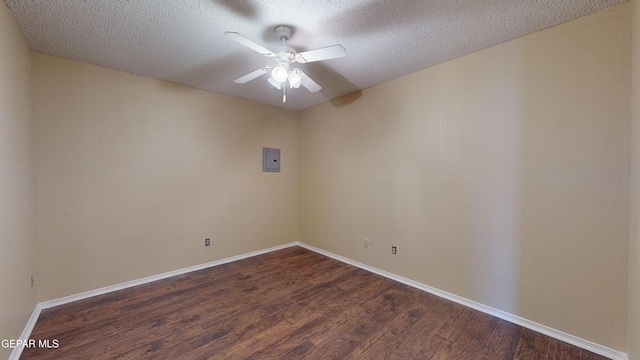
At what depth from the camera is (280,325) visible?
201cm

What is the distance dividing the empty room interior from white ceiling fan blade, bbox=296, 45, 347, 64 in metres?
0.03

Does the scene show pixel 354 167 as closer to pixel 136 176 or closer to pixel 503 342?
pixel 503 342

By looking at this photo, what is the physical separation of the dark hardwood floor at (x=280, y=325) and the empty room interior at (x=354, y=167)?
0.03m

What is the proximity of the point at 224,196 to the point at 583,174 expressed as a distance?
12.2ft

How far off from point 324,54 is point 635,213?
7.46 feet

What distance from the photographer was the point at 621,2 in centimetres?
Result: 160

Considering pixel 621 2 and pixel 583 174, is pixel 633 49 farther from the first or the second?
pixel 583 174

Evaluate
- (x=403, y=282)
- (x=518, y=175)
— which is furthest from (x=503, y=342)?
(x=518, y=175)

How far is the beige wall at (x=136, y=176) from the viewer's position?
7.49 ft

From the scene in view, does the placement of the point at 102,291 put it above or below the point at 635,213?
below

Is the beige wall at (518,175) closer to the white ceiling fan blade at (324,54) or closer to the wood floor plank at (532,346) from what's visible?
the wood floor plank at (532,346)

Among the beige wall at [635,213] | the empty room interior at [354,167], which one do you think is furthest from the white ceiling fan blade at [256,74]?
the beige wall at [635,213]

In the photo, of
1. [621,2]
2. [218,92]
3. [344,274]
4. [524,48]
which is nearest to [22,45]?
[218,92]

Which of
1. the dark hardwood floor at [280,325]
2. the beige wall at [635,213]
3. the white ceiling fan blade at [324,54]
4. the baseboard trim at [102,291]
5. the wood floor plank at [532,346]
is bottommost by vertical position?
the wood floor plank at [532,346]
